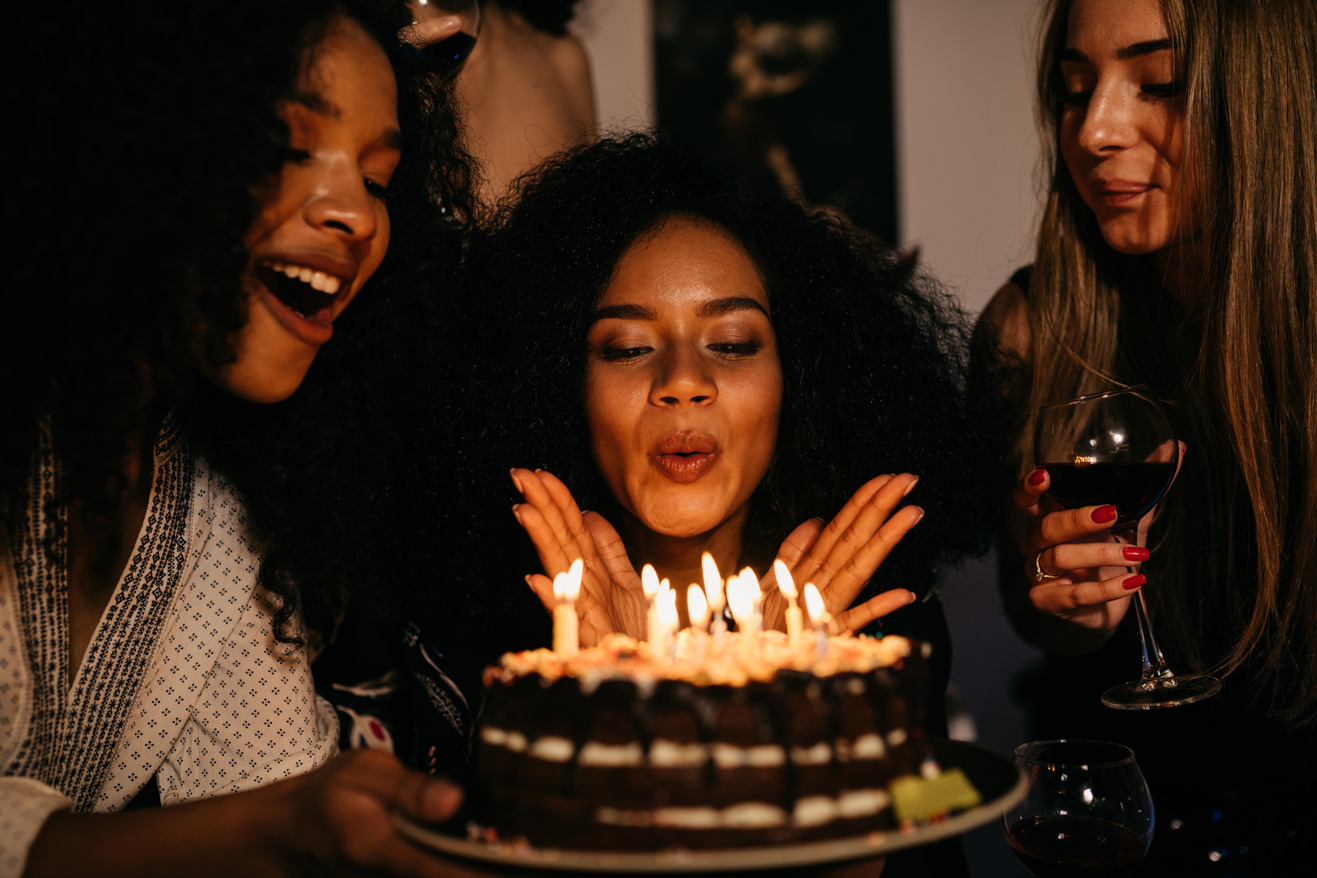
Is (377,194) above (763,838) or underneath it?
above

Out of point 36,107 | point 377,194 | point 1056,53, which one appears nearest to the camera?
point 36,107

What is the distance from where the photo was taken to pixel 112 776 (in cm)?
205

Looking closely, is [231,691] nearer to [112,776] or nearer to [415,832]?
[112,776]

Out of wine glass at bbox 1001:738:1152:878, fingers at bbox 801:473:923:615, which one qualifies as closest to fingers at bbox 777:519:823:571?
fingers at bbox 801:473:923:615

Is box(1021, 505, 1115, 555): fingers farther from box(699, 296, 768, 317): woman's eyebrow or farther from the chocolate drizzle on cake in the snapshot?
the chocolate drizzle on cake

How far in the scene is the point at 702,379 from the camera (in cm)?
214

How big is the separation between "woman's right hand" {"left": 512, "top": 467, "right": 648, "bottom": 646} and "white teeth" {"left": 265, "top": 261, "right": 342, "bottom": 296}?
52 centimetres

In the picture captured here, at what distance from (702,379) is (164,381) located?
1.09m

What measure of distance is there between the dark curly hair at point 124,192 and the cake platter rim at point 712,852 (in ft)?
3.17

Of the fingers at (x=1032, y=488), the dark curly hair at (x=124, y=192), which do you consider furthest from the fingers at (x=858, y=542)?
the dark curly hair at (x=124, y=192)

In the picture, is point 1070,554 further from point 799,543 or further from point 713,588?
point 713,588

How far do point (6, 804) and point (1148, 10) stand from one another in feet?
9.39

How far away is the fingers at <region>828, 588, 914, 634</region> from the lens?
77.1 inches

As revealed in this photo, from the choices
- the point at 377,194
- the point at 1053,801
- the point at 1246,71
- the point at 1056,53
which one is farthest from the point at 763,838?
the point at 1056,53
